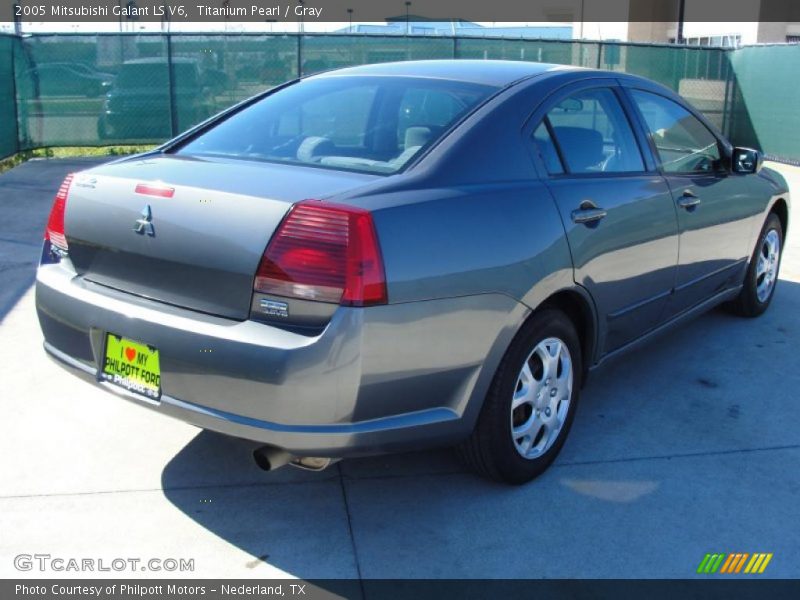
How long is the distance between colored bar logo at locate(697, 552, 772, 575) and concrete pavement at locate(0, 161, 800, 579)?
1.4 inches

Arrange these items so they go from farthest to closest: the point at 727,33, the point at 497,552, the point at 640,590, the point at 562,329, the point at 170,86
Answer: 1. the point at 727,33
2. the point at 170,86
3. the point at 562,329
4. the point at 497,552
5. the point at 640,590

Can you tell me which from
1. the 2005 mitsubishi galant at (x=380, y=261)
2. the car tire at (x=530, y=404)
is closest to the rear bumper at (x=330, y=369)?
the 2005 mitsubishi galant at (x=380, y=261)

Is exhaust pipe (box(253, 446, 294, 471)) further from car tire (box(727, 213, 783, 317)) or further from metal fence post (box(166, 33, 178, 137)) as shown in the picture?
metal fence post (box(166, 33, 178, 137))

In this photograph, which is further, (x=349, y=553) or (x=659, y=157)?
(x=659, y=157)

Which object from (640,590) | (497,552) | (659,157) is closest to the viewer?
(640,590)

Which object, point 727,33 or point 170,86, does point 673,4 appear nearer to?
point 727,33

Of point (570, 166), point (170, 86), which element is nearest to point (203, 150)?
point (570, 166)

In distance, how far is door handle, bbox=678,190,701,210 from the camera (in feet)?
14.3

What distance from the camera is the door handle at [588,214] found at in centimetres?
354

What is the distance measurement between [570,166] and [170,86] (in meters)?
11.5

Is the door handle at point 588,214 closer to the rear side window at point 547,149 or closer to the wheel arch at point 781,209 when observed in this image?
the rear side window at point 547,149

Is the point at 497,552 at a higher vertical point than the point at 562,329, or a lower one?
lower

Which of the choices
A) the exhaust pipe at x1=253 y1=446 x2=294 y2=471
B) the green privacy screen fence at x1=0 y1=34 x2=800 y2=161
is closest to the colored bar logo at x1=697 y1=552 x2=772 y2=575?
the exhaust pipe at x1=253 y1=446 x2=294 y2=471

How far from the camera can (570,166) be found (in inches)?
146
